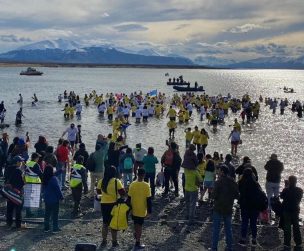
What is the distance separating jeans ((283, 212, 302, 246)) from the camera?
1001 centimetres

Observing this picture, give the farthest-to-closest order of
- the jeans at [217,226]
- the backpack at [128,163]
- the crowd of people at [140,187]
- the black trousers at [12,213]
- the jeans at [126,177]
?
the jeans at [126,177], the backpack at [128,163], the black trousers at [12,213], the jeans at [217,226], the crowd of people at [140,187]

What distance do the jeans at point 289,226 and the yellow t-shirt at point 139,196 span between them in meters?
3.14

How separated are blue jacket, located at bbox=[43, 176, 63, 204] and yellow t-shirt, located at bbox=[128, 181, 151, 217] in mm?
1790

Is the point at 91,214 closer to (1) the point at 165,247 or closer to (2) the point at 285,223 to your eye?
(1) the point at 165,247

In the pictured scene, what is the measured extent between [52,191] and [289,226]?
203 inches

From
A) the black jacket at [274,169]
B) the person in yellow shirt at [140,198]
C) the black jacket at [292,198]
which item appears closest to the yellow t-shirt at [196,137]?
the black jacket at [274,169]

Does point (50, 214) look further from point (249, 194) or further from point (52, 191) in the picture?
point (249, 194)

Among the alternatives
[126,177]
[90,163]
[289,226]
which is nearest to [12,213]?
[90,163]

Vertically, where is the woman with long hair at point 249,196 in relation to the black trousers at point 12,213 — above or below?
above

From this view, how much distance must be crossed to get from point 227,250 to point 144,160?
169 inches

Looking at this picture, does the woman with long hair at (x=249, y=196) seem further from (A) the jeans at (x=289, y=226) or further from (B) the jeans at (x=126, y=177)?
(B) the jeans at (x=126, y=177)

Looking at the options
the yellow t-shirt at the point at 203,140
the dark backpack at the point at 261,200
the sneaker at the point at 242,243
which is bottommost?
the sneaker at the point at 242,243

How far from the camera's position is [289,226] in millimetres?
10070

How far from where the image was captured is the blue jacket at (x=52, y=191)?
9.99 m
